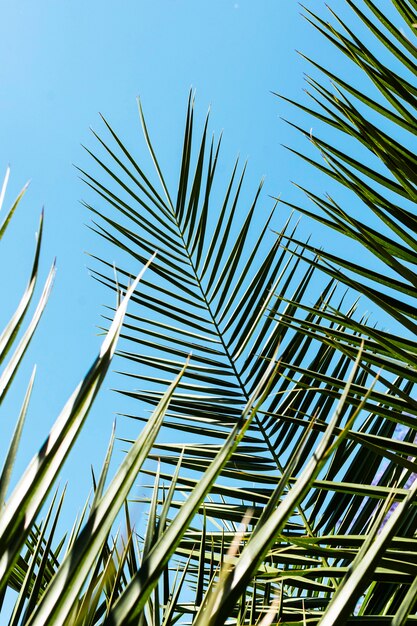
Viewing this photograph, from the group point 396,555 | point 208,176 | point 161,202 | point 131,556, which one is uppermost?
point 208,176

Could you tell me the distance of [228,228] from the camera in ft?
5.67

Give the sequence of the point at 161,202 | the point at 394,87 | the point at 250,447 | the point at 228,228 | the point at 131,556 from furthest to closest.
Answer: the point at 161,202, the point at 228,228, the point at 250,447, the point at 131,556, the point at 394,87

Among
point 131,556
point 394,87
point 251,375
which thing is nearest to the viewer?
point 394,87

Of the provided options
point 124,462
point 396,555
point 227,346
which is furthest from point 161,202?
point 124,462

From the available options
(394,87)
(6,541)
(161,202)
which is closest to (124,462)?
(6,541)

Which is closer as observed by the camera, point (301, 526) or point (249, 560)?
point (249, 560)

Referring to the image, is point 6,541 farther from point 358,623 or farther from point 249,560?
point 358,623

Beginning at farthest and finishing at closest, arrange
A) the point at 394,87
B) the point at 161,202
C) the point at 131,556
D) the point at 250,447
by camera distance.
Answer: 1. the point at 161,202
2. the point at 250,447
3. the point at 131,556
4. the point at 394,87

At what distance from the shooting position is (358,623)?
2.17 feet

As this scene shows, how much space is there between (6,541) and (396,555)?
0.49 metres

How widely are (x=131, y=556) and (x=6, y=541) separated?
0.75 metres

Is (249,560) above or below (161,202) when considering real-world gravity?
below

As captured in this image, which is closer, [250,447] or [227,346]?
[250,447]

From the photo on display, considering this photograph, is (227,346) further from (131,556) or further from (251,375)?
(131,556)
